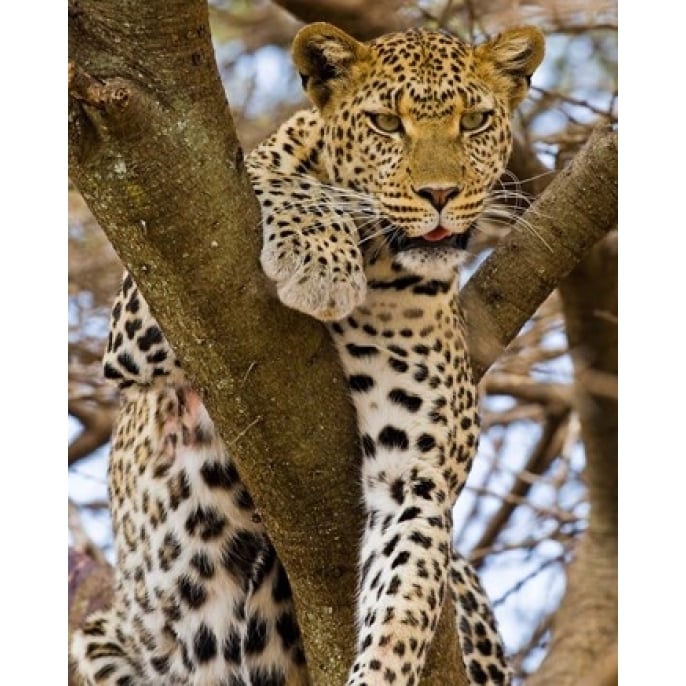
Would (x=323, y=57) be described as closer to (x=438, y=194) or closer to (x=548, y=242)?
(x=438, y=194)

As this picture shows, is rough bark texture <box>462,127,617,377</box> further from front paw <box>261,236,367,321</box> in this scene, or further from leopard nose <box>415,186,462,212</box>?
front paw <box>261,236,367,321</box>

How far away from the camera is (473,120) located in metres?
3.45

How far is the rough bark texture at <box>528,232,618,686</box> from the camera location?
4535 millimetres

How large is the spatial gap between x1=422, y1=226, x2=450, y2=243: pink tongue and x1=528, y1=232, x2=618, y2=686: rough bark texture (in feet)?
4.00

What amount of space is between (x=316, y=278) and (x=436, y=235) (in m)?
0.37

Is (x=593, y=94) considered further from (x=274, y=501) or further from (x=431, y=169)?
(x=274, y=501)

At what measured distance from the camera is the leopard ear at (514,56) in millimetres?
3609

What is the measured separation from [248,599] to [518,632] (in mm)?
1501

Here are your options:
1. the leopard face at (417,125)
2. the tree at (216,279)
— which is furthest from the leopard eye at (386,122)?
the tree at (216,279)

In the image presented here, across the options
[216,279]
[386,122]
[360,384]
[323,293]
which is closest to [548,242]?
[386,122]

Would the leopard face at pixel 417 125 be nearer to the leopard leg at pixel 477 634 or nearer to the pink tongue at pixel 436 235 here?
the pink tongue at pixel 436 235

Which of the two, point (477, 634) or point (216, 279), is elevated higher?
point (216, 279)

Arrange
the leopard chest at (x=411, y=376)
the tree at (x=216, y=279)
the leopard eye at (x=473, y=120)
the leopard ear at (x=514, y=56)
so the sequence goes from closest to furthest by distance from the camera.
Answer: the tree at (x=216, y=279), the leopard chest at (x=411, y=376), the leopard eye at (x=473, y=120), the leopard ear at (x=514, y=56)
